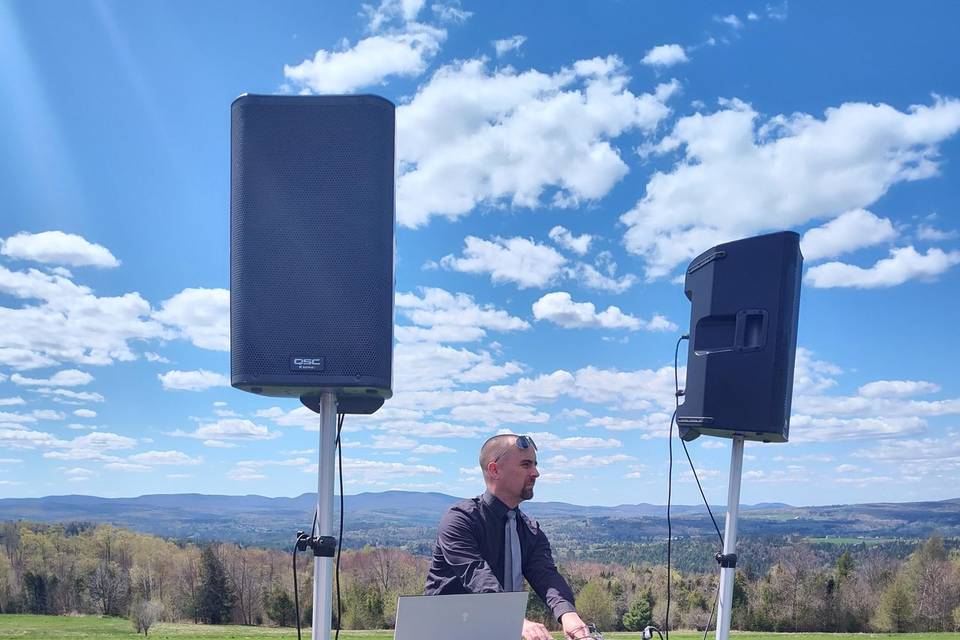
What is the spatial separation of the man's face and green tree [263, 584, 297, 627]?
22.9 feet

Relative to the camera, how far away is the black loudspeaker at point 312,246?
2434 millimetres

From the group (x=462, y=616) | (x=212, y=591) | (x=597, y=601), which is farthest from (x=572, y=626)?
(x=212, y=591)

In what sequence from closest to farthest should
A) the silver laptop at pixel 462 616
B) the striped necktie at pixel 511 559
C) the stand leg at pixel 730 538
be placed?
the silver laptop at pixel 462 616, the striped necktie at pixel 511 559, the stand leg at pixel 730 538

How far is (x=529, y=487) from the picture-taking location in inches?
125

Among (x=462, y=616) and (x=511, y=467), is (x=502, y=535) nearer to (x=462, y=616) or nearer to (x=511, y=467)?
(x=511, y=467)

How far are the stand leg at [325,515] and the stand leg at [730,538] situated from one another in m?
1.97

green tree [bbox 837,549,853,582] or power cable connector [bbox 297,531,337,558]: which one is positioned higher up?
power cable connector [bbox 297,531,337,558]

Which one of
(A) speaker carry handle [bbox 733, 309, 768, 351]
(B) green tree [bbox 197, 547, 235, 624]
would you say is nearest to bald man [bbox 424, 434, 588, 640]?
(A) speaker carry handle [bbox 733, 309, 768, 351]

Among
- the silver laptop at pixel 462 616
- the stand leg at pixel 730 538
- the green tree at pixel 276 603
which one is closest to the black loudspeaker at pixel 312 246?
the silver laptop at pixel 462 616

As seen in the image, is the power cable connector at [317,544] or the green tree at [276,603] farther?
the green tree at [276,603]

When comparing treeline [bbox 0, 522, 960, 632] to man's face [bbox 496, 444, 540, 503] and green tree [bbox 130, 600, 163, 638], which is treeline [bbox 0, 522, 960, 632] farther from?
man's face [bbox 496, 444, 540, 503]

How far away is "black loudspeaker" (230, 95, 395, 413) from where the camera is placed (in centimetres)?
243

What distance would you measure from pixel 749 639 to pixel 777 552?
49.6 inches

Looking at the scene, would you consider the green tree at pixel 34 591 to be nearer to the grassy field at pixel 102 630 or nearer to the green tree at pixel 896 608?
the grassy field at pixel 102 630
